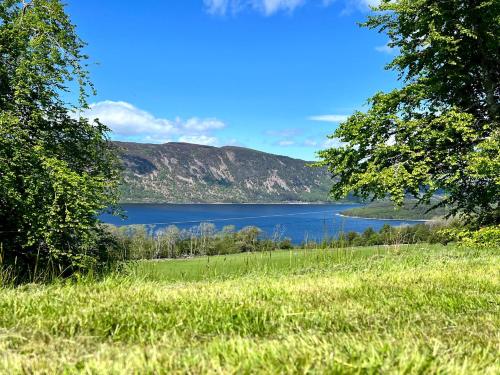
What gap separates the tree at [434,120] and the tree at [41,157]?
9.27 metres

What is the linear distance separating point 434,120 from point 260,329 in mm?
13734

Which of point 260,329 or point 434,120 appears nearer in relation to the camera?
point 260,329

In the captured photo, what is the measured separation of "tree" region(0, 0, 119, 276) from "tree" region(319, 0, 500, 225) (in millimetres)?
9271

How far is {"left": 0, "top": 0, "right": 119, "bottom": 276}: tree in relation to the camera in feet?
47.8

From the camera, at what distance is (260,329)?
330 centimetres

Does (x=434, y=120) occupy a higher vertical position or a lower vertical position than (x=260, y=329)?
higher

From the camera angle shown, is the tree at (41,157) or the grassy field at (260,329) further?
the tree at (41,157)

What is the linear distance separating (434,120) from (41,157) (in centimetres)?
1386

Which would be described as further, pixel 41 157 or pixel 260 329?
pixel 41 157

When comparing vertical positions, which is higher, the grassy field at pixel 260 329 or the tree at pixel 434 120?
the tree at pixel 434 120

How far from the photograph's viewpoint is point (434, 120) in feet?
49.1

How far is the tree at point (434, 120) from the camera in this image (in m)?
14.8

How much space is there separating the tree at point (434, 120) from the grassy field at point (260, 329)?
10352 mm

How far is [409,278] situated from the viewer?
239 inches
